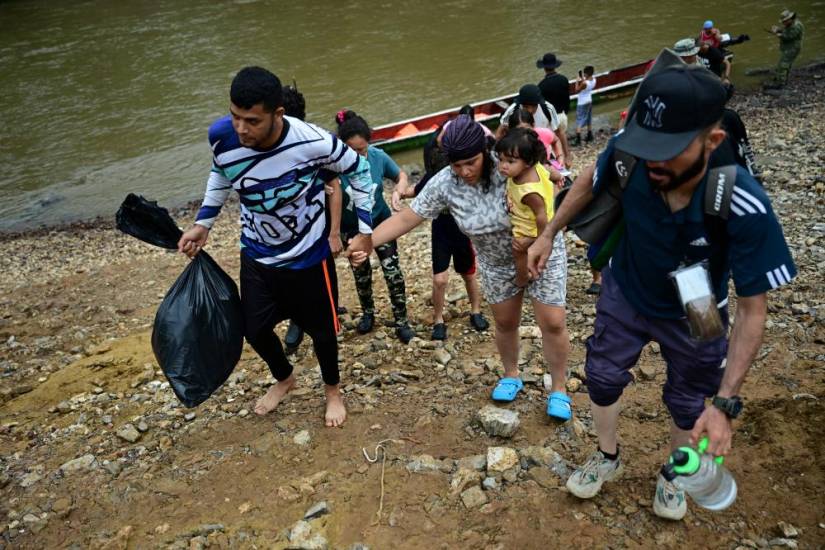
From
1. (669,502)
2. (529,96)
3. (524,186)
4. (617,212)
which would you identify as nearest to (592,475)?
(669,502)

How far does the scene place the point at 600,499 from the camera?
3125mm

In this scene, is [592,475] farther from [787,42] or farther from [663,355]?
[787,42]

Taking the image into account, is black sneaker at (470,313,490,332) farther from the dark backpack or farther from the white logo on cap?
the white logo on cap

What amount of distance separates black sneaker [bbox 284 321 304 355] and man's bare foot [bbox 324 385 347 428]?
1.37 meters

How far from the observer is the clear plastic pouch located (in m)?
2.42

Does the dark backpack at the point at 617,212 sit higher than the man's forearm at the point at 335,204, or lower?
higher

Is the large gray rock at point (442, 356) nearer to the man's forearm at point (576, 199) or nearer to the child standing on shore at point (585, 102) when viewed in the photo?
the man's forearm at point (576, 199)

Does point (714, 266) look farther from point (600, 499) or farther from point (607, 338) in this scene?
point (600, 499)

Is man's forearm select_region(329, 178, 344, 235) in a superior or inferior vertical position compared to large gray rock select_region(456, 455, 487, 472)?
superior

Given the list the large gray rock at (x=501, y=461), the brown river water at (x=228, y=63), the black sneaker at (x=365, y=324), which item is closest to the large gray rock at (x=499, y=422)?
the large gray rock at (x=501, y=461)

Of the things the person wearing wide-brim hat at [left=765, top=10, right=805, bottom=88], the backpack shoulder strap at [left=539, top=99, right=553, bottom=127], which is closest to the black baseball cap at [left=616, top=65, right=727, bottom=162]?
the backpack shoulder strap at [left=539, top=99, right=553, bottom=127]

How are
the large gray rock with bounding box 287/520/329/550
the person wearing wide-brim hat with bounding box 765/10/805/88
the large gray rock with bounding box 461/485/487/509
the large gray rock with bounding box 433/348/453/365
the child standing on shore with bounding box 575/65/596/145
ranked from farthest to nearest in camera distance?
the person wearing wide-brim hat with bounding box 765/10/805/88, the child standing on shore with bounding box 575/65/596/145, the large gray rock with bounding box 433/348/453/365, the large gray rock with bounding box 461/485/487/509, the large gray rock with bounding box 287/520/329/550

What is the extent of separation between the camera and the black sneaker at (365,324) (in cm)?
564

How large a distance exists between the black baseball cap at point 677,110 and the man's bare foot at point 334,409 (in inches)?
98.3
